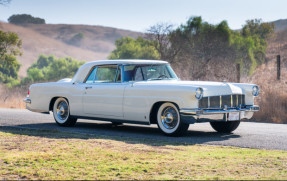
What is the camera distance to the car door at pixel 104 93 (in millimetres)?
10258

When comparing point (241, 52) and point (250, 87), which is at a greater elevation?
point (241, 52)

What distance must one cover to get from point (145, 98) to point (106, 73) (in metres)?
1.64

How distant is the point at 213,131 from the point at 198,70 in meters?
17.1

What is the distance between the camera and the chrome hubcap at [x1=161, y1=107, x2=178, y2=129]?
9328mm

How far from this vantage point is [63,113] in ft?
38.4

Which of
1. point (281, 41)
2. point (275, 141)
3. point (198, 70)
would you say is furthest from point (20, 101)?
point (281, 41)

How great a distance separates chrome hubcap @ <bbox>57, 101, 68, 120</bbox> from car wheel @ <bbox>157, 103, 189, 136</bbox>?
310cm

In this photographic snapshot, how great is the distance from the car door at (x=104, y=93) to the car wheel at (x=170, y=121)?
43.3 inches

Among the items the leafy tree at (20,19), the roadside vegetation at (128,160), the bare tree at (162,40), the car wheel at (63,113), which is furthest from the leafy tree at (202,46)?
the leafy tree at (20,19)

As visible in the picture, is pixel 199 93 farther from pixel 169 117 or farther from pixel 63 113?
pixel 63 113

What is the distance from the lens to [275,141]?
8984 millimetres

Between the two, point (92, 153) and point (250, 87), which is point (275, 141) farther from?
point (92, 153)

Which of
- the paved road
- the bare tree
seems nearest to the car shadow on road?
the paved road

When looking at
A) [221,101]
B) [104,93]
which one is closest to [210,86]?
[221,101]
